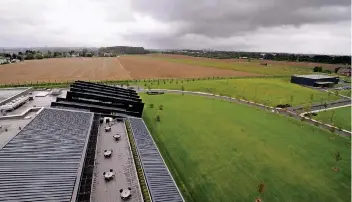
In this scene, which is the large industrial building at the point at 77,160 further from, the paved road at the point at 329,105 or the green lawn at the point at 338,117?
the paved road at the point at 329,105

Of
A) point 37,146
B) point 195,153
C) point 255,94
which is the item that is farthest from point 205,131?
point 255,94

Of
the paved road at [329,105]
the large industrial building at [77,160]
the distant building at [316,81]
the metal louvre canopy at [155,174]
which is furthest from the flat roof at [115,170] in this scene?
the distant building at [316,81]

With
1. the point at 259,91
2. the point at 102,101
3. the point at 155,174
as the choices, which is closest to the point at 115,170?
the point at 155,174

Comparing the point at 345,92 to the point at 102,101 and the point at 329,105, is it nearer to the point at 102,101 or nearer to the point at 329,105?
the point at 329,105

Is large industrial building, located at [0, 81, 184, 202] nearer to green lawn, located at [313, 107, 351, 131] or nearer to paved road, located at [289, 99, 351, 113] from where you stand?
green lawn, located at [313, 107, 351, 131]

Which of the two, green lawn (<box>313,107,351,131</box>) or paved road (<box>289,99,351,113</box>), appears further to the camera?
paved road (<box>289,99,351,113</box>)

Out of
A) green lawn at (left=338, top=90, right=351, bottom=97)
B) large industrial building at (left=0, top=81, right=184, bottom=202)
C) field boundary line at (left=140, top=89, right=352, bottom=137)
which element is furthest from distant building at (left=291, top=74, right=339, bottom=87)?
large industrial building at (left=0, top=81, right=184, bottom=202)
